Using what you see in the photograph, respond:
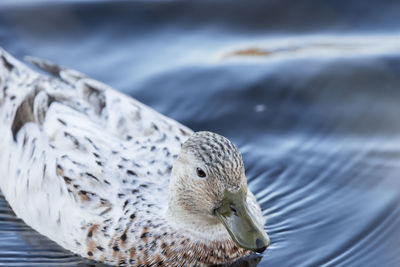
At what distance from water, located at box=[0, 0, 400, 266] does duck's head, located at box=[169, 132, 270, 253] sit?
2.85ft

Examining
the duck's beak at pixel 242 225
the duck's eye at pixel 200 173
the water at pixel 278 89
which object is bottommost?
the duck's beak at pixel 242 225

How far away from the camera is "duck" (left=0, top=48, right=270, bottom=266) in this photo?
568cm

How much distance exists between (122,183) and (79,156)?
18.1 inches

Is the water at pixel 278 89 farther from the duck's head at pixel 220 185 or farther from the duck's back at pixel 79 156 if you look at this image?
the duck's head at pixel 220 185

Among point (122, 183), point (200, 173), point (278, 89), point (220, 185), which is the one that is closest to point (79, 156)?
point (122, 183)

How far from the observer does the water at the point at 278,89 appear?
22.3 ft

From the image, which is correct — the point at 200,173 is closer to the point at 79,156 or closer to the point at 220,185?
the point at 220,185

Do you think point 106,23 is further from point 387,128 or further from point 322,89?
point 387,128

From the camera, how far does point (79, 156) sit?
258 inches

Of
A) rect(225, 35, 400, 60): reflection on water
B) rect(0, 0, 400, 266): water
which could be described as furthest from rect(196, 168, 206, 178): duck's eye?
rect(225, 35, 400, 60): reflection on water

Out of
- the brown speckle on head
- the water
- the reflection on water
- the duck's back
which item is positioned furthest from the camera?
the reflection on water

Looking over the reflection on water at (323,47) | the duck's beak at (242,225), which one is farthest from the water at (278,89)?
the duck's beak at (242,225)

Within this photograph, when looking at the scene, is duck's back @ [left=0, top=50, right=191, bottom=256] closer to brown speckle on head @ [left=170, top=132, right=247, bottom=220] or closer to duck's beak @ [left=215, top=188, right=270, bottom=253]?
brown speckle on head @ [left=170, top=132, right=247, bottom=220]

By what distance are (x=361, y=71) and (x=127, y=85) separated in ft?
8.64
